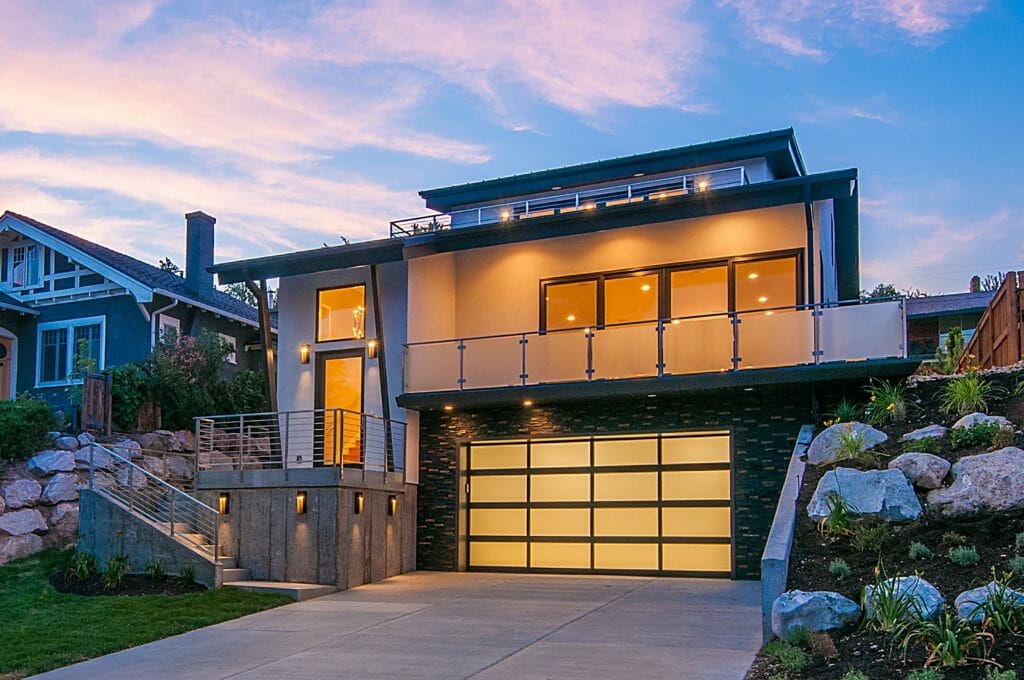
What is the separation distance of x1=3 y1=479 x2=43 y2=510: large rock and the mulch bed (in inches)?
86.3

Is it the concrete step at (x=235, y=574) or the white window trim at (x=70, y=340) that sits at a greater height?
the white window trim at (x=70, y=340)

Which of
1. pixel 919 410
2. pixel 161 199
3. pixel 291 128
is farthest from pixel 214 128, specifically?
pixel 919 410

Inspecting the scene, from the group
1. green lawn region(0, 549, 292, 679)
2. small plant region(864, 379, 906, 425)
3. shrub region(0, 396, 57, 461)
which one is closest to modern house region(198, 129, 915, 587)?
small plant region(864, 379, 906, 425)

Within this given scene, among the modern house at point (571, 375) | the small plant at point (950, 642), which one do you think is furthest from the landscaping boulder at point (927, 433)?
the small plant at point (950, 642)

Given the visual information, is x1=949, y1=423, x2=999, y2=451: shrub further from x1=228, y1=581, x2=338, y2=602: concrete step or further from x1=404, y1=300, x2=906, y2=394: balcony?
x1=228, y1=581, x2=338, y2=602: concrete step

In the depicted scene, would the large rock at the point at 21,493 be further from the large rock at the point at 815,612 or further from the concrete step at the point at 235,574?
the large rock at the point at 815,612

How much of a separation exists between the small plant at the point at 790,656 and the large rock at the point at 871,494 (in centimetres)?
262

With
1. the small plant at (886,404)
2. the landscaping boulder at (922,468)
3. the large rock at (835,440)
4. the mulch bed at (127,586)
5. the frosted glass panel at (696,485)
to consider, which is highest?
the small plant at (886,404)

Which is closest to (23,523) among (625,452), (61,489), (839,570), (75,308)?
(61,489)

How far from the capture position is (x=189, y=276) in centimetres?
2736

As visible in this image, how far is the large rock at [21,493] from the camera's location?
1700cm

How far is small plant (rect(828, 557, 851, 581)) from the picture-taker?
9.85 metres

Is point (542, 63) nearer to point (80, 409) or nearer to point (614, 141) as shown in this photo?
point (614, 141)

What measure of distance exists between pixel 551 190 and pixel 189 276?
11.8m
